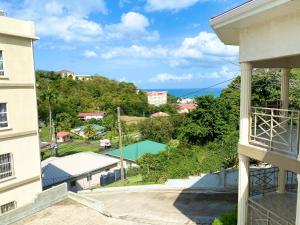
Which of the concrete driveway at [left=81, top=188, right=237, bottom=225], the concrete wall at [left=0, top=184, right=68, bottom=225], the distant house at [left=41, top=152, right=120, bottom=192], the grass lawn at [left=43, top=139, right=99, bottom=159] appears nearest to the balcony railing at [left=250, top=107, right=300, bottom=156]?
the concrete driveway at [left=81, top=188, right=237, bottom=225]

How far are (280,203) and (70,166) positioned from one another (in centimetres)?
2338

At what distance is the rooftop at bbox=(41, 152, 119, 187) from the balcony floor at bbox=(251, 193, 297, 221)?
19027mm

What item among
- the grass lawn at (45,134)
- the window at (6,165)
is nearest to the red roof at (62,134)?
the grass lawn at (45,134)

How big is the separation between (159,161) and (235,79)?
15077mm

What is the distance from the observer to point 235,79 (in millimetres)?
36750

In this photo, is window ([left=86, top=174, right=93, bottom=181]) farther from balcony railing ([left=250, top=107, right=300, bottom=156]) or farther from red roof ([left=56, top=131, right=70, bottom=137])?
red roof ([left=56, top=131, right=70, bottom=137])

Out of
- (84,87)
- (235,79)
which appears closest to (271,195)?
(235,79)

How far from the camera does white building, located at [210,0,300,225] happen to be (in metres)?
6.36

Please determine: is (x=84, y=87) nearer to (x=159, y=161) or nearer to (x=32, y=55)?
(x=159, y=161)

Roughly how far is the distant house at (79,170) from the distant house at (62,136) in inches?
1615

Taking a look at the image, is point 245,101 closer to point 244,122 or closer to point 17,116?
point 244,122

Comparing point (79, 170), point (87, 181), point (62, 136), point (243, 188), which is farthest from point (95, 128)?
point (243, 188)

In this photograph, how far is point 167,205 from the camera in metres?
16.0

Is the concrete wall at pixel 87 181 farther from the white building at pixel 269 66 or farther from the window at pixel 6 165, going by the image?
the white building at pixel 269 66
